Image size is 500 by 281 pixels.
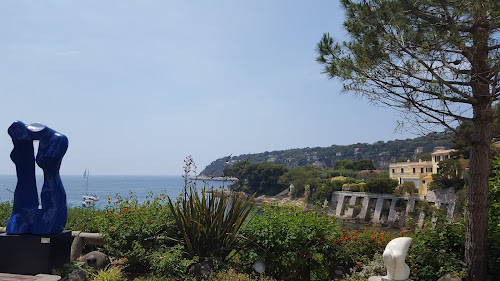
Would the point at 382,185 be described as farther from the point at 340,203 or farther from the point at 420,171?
the point at 340,203

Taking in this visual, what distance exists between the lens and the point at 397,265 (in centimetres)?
396

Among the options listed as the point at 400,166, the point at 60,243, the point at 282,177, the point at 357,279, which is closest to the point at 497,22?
the point at 357,279

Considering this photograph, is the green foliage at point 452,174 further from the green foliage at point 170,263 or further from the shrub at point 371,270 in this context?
the green foliage at point 170,263

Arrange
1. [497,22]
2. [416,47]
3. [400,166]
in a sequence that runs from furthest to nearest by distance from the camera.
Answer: [400,166] < [416,47] < [497,22]

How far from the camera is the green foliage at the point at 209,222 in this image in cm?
514

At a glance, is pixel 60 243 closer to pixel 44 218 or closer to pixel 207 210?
pixel 44 218

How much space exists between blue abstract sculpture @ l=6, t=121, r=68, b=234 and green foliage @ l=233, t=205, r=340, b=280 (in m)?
2.44

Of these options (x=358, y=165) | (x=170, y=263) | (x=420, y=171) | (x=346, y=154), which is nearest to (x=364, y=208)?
(x=420, y=171)

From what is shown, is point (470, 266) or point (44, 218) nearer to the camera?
point (470, 266)

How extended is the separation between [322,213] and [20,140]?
421cm

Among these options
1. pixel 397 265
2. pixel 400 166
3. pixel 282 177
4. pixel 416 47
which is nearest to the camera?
pixel 397 265

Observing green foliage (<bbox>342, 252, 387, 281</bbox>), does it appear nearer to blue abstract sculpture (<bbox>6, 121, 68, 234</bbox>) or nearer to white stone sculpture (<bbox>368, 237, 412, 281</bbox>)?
white stone sculpture (<bbox>368, 237, 412, 281</bbox>)

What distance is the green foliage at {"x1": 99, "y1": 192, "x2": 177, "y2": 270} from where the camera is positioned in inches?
201

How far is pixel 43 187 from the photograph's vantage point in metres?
5.14
